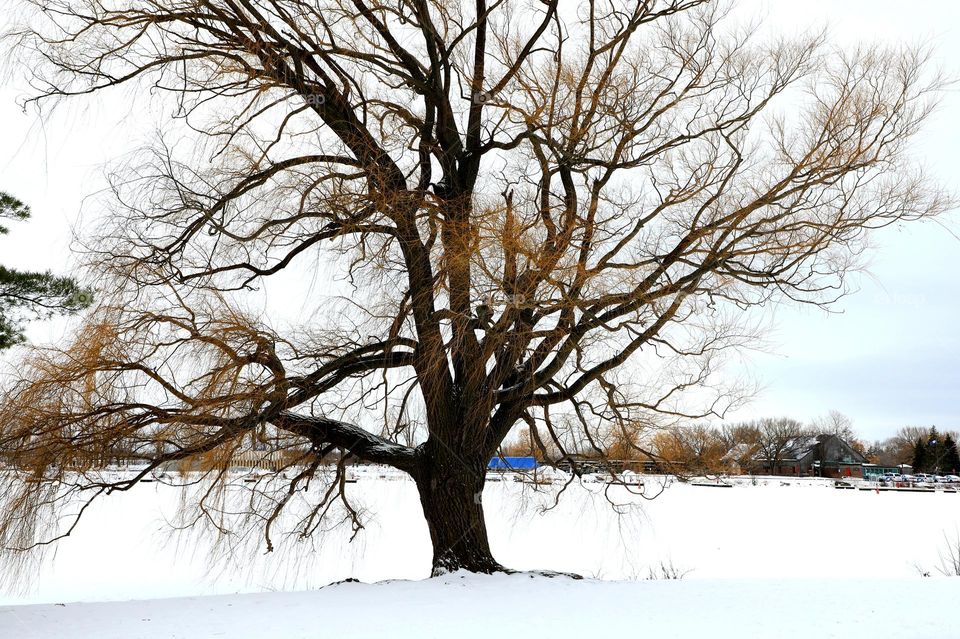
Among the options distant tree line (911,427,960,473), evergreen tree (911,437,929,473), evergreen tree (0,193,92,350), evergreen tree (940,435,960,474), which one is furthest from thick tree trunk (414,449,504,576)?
evergreen tree (911,437,929,473)

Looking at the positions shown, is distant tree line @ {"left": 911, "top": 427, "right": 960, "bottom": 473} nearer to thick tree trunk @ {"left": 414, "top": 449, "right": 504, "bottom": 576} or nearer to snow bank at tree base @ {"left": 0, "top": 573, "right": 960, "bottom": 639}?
snow bank at tree base @ {"left": 0, "top": 573, "right": 960, "bottom": 639}

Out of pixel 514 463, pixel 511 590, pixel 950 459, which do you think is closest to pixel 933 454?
pixel 950 459

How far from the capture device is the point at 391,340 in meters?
7.45

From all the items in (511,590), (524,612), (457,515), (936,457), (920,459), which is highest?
(920,459)

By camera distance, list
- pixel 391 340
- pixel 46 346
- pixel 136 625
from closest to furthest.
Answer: pixel 136 625
pixel 46 346
pixel 391 340

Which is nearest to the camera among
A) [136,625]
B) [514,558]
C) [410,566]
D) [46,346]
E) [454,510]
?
[136,625]

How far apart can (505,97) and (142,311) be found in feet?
12.7

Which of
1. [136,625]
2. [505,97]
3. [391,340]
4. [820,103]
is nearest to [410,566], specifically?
[391,340]

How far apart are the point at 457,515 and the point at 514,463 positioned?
1.37m

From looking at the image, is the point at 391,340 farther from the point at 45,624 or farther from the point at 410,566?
the point at 410,566

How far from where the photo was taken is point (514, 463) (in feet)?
30.7

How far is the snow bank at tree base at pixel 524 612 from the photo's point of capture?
5.65m

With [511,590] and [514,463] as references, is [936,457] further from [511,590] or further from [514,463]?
[511,590]

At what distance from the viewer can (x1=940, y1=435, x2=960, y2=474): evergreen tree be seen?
198 ft
